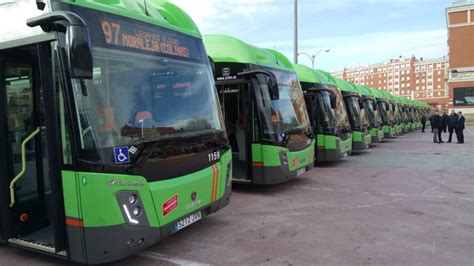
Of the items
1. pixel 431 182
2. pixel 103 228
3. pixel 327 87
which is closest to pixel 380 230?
pixel 103 228

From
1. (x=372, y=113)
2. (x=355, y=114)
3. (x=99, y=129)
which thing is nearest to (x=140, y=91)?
(x=99, y=129)

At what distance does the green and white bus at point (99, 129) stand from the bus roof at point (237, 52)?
335 centimetres

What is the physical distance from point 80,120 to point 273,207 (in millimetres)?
4530

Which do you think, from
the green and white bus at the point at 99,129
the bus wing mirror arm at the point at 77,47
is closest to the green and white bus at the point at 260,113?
the green and white bus at the point at 99,129

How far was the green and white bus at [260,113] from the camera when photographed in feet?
27.3

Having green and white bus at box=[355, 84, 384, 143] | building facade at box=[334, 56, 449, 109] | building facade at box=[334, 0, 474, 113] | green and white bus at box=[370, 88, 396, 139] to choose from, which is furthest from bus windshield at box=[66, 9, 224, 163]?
building facade at box=[334, 56, 449, 109]

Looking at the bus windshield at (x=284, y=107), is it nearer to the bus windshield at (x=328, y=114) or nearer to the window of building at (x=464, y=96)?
the bus windshield at (x=328, y=114)

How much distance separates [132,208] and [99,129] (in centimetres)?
86

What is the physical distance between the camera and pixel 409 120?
39500 millimetres

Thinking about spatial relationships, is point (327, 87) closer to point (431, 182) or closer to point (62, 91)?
point (431, 182)

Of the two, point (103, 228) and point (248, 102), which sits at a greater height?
point (248, 102)

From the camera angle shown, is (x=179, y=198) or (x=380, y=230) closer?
(x=179, y=198)

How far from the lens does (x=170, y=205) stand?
457 centimetres

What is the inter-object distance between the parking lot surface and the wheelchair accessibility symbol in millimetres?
1411
